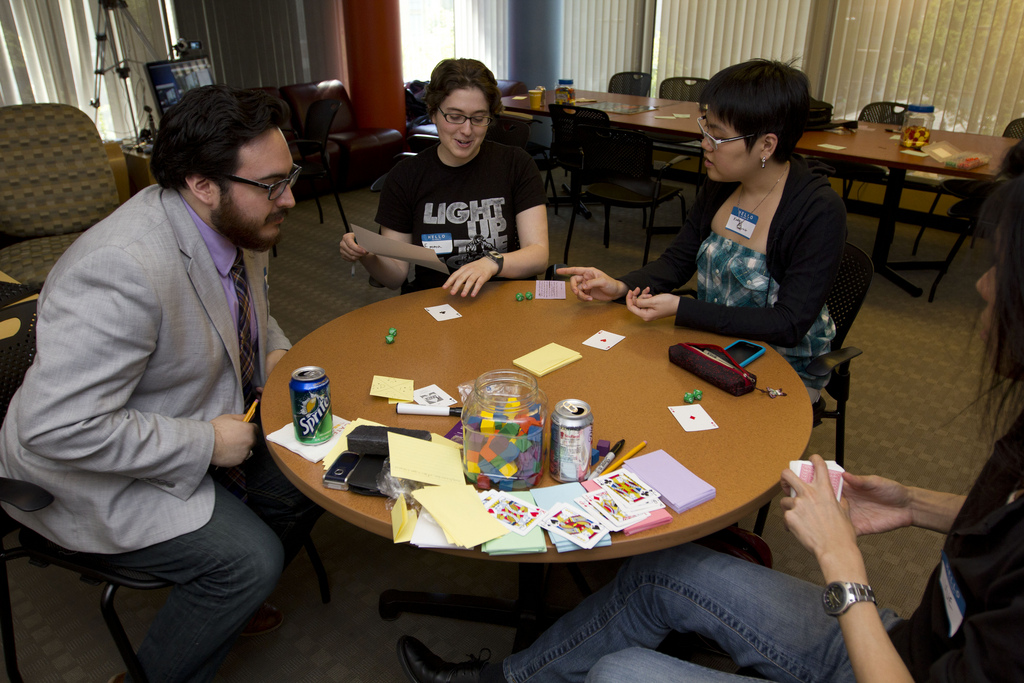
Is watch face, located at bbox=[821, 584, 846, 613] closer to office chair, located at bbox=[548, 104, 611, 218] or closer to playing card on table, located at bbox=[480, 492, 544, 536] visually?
playing card on table, located at bbox=[480, 492, 544, 536]

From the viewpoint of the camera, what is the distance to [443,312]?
1.92 meters

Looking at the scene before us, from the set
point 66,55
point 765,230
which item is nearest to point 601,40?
point 66,55

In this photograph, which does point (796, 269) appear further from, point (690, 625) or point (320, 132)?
point (320, 132)

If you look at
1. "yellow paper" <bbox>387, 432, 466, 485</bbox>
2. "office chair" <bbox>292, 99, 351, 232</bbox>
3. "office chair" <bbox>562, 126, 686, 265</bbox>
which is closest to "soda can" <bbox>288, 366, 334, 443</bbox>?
"yellow paper" <bbox>387, 432, 466, 485</bbox>

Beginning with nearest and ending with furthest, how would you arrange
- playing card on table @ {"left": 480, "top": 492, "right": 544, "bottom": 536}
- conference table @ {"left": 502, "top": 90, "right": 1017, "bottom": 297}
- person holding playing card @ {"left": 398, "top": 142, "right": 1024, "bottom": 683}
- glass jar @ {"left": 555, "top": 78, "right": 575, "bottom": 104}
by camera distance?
person holding playing card @ {"left": 398, "top": 142, "right": 1024, "bottom": 683} → playing card on table @ {"left": 480, "top": 492, "right": 544, "bottom": 536} → conference table @ {"left": 502, "top": 90, "right": 1017, "bottom": 297} → glass jar @ {"left": 555, "top": 78, "right": 575, "bottom": 104}

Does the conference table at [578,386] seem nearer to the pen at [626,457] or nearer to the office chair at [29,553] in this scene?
the pen at [626,457]

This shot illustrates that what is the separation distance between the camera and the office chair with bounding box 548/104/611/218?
4363 mm

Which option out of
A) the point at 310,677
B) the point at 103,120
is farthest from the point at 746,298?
the point at 103,120

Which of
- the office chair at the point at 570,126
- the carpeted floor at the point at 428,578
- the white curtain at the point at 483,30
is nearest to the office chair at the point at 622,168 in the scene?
the office chair at the point at 570,126

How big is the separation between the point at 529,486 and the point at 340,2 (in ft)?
22.6

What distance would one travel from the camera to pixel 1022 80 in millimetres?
4953

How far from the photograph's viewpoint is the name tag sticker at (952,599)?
93 cm

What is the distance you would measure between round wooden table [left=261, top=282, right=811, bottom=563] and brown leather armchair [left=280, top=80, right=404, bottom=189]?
14.5 feet

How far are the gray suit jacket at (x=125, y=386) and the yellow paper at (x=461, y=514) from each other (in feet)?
1.84
